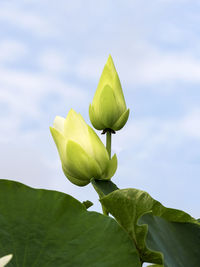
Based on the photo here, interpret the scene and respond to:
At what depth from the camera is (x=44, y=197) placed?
65 cm

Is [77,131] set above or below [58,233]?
above

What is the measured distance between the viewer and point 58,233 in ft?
2.13

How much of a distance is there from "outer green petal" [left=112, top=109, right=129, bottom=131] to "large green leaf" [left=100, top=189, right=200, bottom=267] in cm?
26

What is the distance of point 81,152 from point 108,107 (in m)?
0.15

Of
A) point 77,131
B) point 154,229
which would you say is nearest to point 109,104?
point 77,131

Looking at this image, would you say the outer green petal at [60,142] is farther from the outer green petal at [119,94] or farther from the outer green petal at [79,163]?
the outer green petal at [119,94]

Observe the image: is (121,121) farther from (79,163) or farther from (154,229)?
(154,229)

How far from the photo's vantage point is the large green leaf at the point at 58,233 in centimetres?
65

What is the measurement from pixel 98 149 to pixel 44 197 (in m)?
0.24

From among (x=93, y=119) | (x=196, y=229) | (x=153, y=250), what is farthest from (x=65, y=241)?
(x=93, y=119)

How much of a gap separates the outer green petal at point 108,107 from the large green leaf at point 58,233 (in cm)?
34

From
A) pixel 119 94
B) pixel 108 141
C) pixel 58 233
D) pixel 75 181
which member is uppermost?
pixel 119 94

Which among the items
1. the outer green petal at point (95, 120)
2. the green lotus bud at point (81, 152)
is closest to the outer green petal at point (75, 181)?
the green lotus bud at point (81, 152)

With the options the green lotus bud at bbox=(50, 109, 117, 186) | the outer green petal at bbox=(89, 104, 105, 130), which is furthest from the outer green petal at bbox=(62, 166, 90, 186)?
the outer green petal at bbox=(89, 104, 105, 130)
